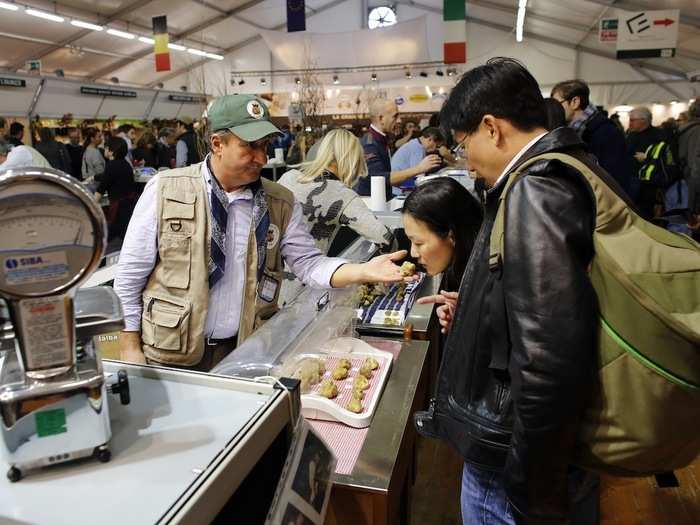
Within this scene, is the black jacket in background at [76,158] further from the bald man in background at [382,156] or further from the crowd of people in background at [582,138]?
the bald man in background at [382,156]

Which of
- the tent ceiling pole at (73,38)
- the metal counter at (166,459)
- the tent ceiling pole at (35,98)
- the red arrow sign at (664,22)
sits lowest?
the metal counter at (166,459)

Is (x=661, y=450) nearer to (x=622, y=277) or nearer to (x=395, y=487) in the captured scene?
(x=622, y=277)

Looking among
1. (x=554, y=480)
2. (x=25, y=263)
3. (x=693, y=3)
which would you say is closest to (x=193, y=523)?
(x=25, y=263)

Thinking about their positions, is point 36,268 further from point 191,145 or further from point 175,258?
point 191,145

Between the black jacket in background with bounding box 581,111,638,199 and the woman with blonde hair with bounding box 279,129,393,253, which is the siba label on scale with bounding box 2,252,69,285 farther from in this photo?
the black jacket in background with bounding box 581,111,638,199

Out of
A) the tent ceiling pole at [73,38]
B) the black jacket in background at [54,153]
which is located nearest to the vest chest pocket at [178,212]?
the black jacket in background at [54,153]

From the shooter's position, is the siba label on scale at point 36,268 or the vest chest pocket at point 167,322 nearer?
the siba label on scale at point 36,268

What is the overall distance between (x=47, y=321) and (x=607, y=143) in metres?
4.19

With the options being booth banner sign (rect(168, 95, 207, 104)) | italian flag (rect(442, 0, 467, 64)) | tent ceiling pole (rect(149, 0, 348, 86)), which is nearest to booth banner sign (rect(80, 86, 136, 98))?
booth banner sign (rect(168, 95, 207, 104))

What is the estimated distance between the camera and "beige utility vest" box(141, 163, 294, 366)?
185 centimetres

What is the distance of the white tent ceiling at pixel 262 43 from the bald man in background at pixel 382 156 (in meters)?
12.2

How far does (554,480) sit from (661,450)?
219 mm

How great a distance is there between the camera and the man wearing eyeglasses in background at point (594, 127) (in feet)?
13.1

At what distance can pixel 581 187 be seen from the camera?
106cm
